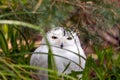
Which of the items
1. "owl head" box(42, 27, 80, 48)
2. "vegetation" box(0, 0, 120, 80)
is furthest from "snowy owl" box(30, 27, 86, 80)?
"vegetation" box(0, 0, 120, 80)

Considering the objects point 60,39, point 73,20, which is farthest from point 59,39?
point 73,20

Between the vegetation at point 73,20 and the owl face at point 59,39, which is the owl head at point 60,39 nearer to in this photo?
the owl face at point 59,39

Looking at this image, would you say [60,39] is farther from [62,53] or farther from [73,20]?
[73,20]

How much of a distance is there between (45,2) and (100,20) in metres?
0.35

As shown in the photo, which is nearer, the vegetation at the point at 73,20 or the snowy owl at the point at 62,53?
the vegetation at the point at 73,20

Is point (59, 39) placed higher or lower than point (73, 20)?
lower

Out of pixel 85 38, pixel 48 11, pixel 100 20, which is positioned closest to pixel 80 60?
pixel 85 38

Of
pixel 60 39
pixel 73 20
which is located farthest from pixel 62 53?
pixel 73 20

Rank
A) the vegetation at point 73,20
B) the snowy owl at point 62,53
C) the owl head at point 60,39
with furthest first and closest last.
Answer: the owl head at point 60,39 → the snowy owl at point 62,53 → the vegetation at point 73,20

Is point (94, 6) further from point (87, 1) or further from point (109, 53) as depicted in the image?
point (109, 53)

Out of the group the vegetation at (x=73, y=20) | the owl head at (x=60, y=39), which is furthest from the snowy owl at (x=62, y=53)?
the vegetation at (x=73, y=20)

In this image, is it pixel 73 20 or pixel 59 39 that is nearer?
pixel 73 20

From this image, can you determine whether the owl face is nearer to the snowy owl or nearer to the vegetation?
the snowy owl

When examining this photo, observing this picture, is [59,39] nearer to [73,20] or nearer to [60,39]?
[60,39]
